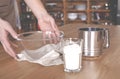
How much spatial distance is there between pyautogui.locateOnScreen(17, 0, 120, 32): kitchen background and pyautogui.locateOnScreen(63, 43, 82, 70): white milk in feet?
9.73

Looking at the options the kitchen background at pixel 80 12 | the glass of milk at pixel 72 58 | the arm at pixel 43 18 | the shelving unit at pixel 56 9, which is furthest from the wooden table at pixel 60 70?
the shelving unit at pixel 56 9

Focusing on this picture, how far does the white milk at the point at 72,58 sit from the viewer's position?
40.3 inches

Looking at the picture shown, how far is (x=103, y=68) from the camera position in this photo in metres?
1.07

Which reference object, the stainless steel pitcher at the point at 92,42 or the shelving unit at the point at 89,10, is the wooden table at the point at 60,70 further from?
the shelving unit at the point at 89,10

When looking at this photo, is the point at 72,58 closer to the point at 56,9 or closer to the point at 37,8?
the point at 37,8

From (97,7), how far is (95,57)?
305 centimetres

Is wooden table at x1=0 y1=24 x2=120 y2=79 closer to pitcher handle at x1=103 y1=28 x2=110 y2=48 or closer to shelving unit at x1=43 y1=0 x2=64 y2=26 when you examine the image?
pitcher handle at x1=103 y1=28 x2=110 y2=48

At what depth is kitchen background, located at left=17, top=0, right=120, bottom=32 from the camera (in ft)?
13.2

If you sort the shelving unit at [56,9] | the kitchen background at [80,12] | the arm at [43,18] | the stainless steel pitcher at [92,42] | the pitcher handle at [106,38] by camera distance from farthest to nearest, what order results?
the shelving unit at [56,9]
the kitchen background at [80,12]
the arm at [43,18]
the pitcher handle at [106,38]
the stainless steel pitcher at [92,42]

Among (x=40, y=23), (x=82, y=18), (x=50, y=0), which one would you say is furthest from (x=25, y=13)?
(x=40, y=23)

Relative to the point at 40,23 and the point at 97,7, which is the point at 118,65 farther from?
the point at 97,7

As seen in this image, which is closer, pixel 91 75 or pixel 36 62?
pixel 91 75

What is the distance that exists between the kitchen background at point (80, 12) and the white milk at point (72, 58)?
2.97m

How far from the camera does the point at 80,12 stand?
4.33 meters
